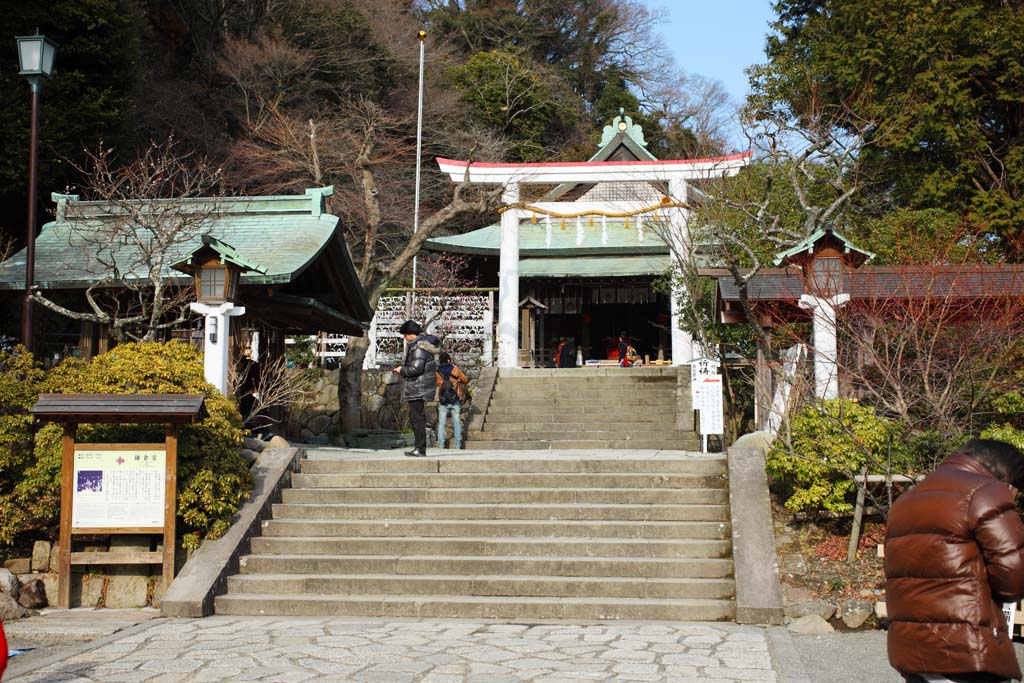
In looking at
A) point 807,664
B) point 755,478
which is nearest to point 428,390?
point 755,478

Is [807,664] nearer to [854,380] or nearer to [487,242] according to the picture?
[854,380]

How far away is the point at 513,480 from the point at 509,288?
42.0ft

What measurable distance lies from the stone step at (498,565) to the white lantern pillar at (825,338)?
121 inches

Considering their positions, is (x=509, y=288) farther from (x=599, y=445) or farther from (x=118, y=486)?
(x=118, y=486)

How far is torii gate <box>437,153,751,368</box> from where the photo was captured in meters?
22.0

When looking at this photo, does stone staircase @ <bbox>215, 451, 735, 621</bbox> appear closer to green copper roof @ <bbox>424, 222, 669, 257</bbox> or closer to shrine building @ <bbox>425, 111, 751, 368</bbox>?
shrine building @ <bbox>425, 111, 751, 368</bbox>

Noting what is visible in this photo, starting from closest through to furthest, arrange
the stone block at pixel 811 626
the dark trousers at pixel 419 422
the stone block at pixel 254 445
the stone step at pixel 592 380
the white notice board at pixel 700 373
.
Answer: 1. the stone block at pixel 811 626
2. the stone block at pixel 254 445
3. the dark trousers at pixel 419 422
4. the white notice board at pixel 700 373
5. the stone step at pixel 592 380

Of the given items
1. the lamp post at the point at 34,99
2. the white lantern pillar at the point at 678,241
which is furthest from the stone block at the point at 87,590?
the white lantern pillar at the point at 678,241

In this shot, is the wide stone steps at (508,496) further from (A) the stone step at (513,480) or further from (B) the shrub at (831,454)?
(B) the shrub at (831,454)

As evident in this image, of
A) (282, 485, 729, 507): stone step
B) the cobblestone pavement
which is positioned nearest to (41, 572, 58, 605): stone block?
the cobblestone pavement

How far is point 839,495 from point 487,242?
59.8ft

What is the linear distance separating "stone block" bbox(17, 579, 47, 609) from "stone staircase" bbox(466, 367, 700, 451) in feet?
26.6

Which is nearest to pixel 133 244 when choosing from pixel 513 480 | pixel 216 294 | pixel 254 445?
pixel 216 294

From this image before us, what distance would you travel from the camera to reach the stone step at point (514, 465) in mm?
10422
